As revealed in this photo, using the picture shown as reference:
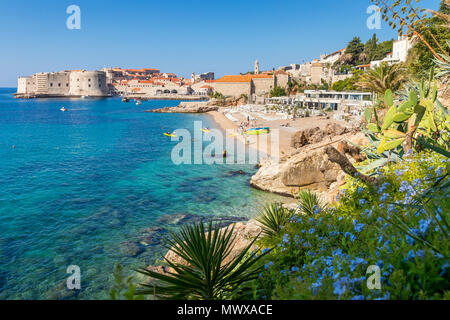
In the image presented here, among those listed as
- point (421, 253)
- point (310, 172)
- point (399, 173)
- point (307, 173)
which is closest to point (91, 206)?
point (307, 173)

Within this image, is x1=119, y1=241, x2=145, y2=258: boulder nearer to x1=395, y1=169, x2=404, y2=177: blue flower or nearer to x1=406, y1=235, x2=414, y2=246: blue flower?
x1=395, y1=169, x2=404, y2=177: blue flower

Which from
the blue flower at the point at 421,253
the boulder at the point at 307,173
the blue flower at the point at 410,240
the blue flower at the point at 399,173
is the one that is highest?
the blue flower at the point at 399,173

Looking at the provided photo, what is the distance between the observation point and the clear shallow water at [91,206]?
27.5 feet

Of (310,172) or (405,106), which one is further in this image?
(310,172)

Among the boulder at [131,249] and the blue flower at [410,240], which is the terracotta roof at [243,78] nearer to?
the boulder at [131,249]

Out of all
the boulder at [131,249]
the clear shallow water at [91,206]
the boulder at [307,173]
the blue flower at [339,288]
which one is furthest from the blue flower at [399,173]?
the boulder at [307,173]

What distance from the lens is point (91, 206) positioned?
44.2 feet

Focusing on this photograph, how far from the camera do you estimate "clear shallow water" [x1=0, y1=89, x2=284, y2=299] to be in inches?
330

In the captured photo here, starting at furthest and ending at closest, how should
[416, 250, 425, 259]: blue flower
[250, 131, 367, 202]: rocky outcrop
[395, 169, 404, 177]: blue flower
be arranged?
[250, 131, 367, 202]: rocky outcrop
[395, 169, 404, 177]: blue flower
[416, 250, 425, 259]: blue flower

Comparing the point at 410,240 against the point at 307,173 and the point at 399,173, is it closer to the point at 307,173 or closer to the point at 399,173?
the point at 399,173

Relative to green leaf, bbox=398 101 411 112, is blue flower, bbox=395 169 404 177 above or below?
below

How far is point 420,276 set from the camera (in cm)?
202

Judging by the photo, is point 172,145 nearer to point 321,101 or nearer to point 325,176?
point 325,176

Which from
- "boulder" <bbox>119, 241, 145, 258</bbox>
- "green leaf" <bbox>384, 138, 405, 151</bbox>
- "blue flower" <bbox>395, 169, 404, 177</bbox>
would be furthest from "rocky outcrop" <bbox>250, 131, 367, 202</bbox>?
"green leaf" <bbox>384, 138, 405, 151</bbox>
